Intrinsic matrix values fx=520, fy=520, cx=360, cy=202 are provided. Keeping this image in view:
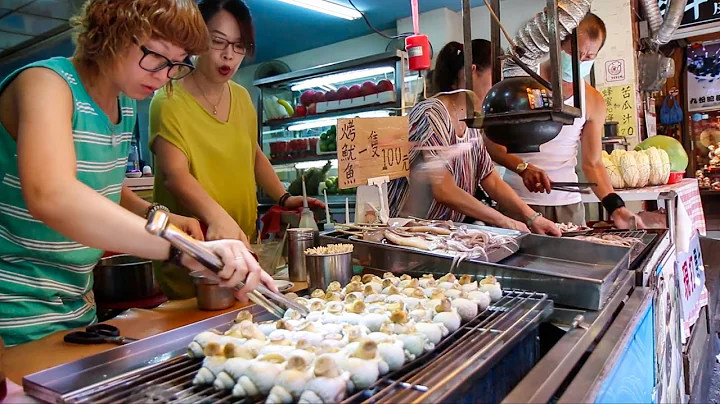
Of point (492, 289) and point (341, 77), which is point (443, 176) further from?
point (341, 77)

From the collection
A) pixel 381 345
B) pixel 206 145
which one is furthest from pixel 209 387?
pixel 206 145

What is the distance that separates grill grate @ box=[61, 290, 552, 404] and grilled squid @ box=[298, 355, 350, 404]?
0.10 feet

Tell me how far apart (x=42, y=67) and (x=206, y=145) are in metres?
0.91

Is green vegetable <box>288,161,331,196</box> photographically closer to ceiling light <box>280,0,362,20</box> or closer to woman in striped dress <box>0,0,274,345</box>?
ceiling light <box>280,0,362,20</box>

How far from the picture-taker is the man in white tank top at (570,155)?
3197 mm

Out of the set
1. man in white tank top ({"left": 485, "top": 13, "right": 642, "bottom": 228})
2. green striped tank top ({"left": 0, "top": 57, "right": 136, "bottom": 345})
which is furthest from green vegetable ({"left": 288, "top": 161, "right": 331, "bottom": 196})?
green striped tank top ({"left": 0, "top": 57, "right": 136, "bottom": 345})

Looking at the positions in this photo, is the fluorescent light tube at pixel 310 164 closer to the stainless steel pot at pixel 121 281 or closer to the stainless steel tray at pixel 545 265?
the stainless steel pot at pixel 121 281

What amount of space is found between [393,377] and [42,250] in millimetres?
1021

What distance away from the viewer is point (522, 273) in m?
1.48

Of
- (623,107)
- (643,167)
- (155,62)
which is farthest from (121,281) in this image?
(623,107)

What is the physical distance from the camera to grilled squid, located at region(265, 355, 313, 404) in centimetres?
84

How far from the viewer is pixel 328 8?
6.38 metres

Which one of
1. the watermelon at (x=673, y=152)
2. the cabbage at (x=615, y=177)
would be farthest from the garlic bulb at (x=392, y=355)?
the watermelon at (x=673, y=152)

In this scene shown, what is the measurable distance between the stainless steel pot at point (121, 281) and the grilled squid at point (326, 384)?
1.39 meters
